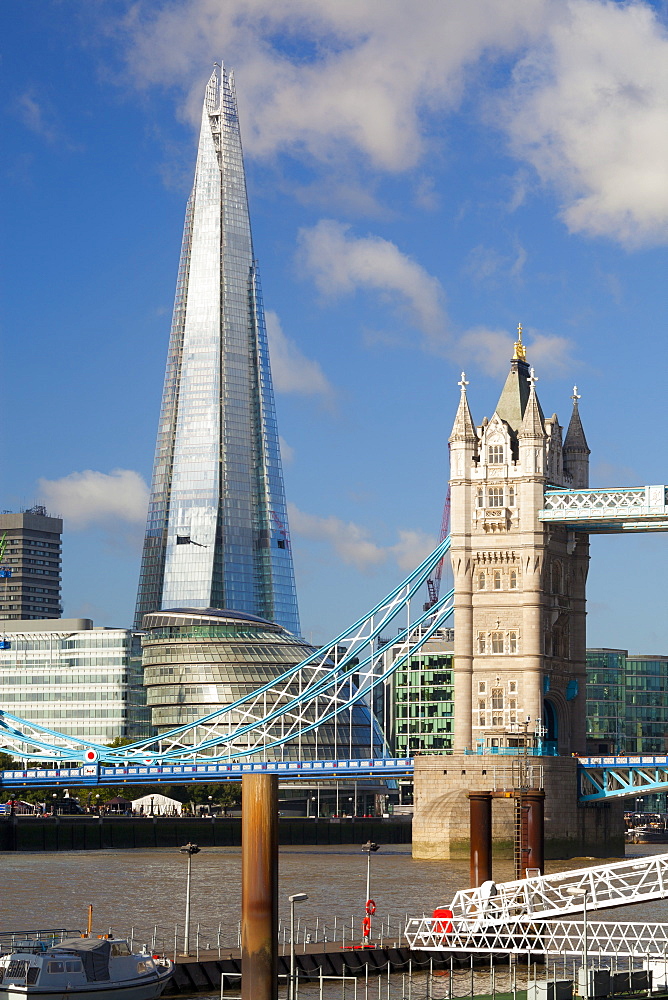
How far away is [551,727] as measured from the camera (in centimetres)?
10969

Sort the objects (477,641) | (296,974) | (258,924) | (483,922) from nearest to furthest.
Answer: (258,924) → (296,974) → (483,922) → (477,641)

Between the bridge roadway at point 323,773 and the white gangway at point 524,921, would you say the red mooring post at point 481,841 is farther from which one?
the bridge roadway at point 323,773

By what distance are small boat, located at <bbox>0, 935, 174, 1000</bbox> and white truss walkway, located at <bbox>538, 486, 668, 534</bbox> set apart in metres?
65.8

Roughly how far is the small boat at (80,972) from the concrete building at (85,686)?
150084 millimetres

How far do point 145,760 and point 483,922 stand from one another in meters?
82.0

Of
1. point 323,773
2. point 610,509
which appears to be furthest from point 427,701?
point 610,509

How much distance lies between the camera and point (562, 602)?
108375 millimetres

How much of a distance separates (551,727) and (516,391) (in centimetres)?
1974

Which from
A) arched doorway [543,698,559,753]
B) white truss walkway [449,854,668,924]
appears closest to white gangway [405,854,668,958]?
white truss walkway [449,854,668,924]

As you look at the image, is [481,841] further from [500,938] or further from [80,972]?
[80,972]

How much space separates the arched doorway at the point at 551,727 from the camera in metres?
108

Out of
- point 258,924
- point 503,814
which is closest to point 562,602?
point 503,814

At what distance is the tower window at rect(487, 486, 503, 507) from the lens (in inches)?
4190

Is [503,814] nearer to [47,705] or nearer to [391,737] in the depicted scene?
[391,737]
